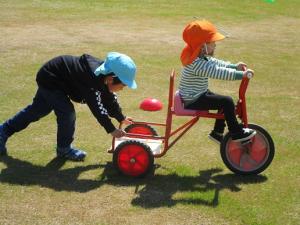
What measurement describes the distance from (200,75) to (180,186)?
3.49 ft

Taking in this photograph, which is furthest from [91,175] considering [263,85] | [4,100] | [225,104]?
[263,85]

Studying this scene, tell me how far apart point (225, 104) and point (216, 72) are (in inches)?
12.2

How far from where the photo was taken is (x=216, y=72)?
15.4 ft

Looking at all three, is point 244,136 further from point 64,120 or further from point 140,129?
point 64,120

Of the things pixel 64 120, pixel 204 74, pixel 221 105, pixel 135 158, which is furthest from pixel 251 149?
pixel 64 120

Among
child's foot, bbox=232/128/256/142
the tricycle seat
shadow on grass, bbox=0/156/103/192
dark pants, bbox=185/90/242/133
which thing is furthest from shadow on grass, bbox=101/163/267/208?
the tricycle seat

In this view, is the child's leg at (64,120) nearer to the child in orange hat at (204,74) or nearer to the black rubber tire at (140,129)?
the black rubber tire at (140,129)

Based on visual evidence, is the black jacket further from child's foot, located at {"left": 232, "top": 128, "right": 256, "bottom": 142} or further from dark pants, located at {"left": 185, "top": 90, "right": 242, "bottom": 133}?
child's foot, located at {"left": 232, "top": 128, "right": 256, "bottom": 142}

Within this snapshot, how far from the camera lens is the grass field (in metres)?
4.32

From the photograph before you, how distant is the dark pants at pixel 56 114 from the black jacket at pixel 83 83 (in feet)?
0.26

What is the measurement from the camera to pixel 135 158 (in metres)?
4.82

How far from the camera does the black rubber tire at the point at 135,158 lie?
15.8 ft

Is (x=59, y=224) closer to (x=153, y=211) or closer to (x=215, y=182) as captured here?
(x=153, y=211)

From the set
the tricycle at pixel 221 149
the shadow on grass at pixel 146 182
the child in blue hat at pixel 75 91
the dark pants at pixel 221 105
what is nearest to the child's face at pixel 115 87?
the child in blue hat at pixel 75 91
